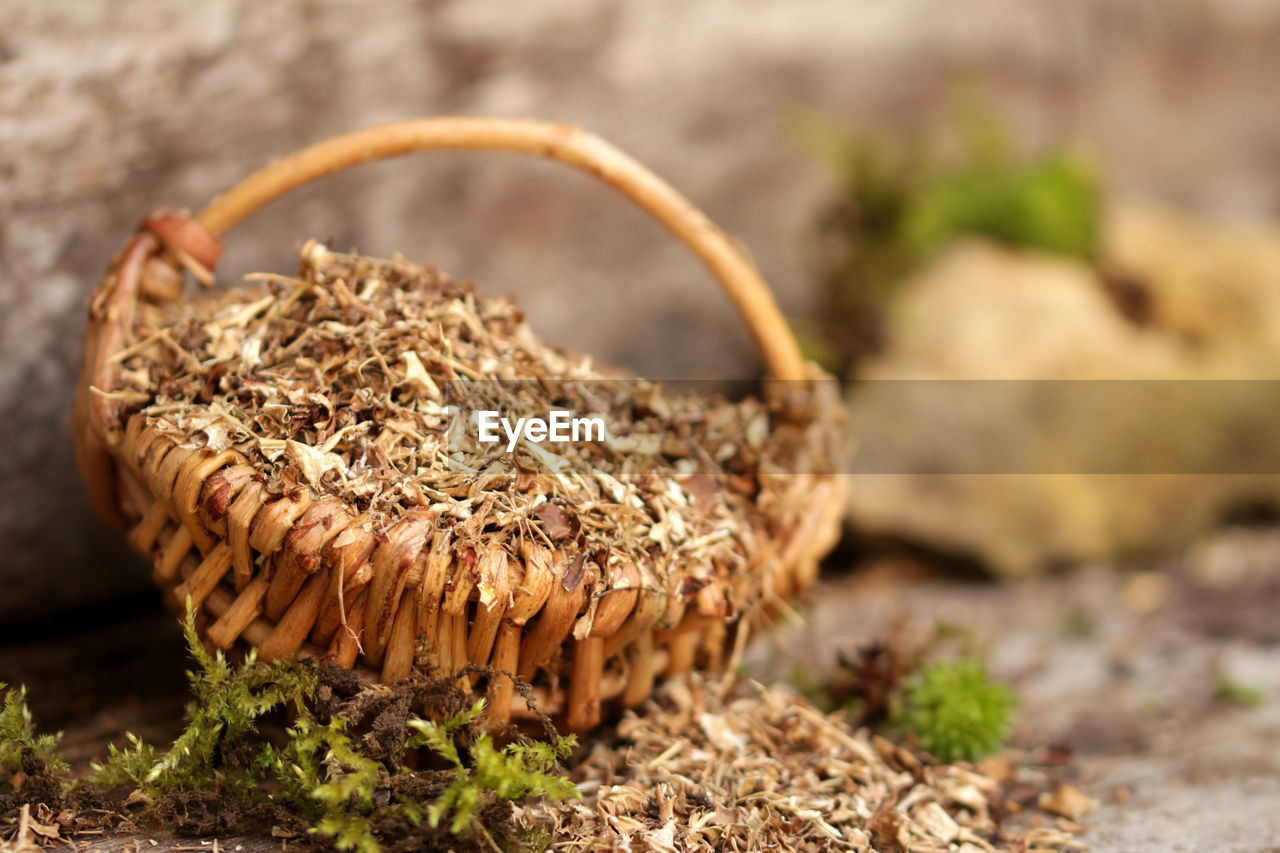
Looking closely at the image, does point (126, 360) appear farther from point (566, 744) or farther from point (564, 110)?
point (564, 110)

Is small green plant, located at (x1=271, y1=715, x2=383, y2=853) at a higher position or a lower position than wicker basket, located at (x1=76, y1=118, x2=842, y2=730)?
lower

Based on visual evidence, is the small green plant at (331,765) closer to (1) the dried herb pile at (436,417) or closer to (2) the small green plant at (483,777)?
(2) the small green plant at (483,777)

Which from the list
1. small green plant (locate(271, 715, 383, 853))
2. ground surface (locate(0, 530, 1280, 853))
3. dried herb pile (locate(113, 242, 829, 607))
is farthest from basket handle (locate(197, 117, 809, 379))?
small green plant (locate(271, 715, 383, 853))

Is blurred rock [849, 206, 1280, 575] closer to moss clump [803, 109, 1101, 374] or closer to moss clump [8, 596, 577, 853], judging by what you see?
moss clump [803, 109, 1101, 374]

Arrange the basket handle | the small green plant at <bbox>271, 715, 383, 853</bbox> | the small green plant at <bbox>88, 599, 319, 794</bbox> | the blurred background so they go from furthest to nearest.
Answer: the blurred background
the basket handle
the small green plant at <bbox>88, 599, 319, 794</bbox>
the small green plant at <bbox>271, 715, 383, 853</bbox>

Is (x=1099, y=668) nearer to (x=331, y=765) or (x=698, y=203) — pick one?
(x=698, y=203)

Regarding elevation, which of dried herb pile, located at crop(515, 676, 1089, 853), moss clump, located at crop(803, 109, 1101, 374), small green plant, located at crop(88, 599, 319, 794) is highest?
moss clump, located at crop(803, 109, 1101, 374)

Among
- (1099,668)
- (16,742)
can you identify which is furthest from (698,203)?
(16,742)

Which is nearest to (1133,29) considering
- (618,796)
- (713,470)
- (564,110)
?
(564,110)
